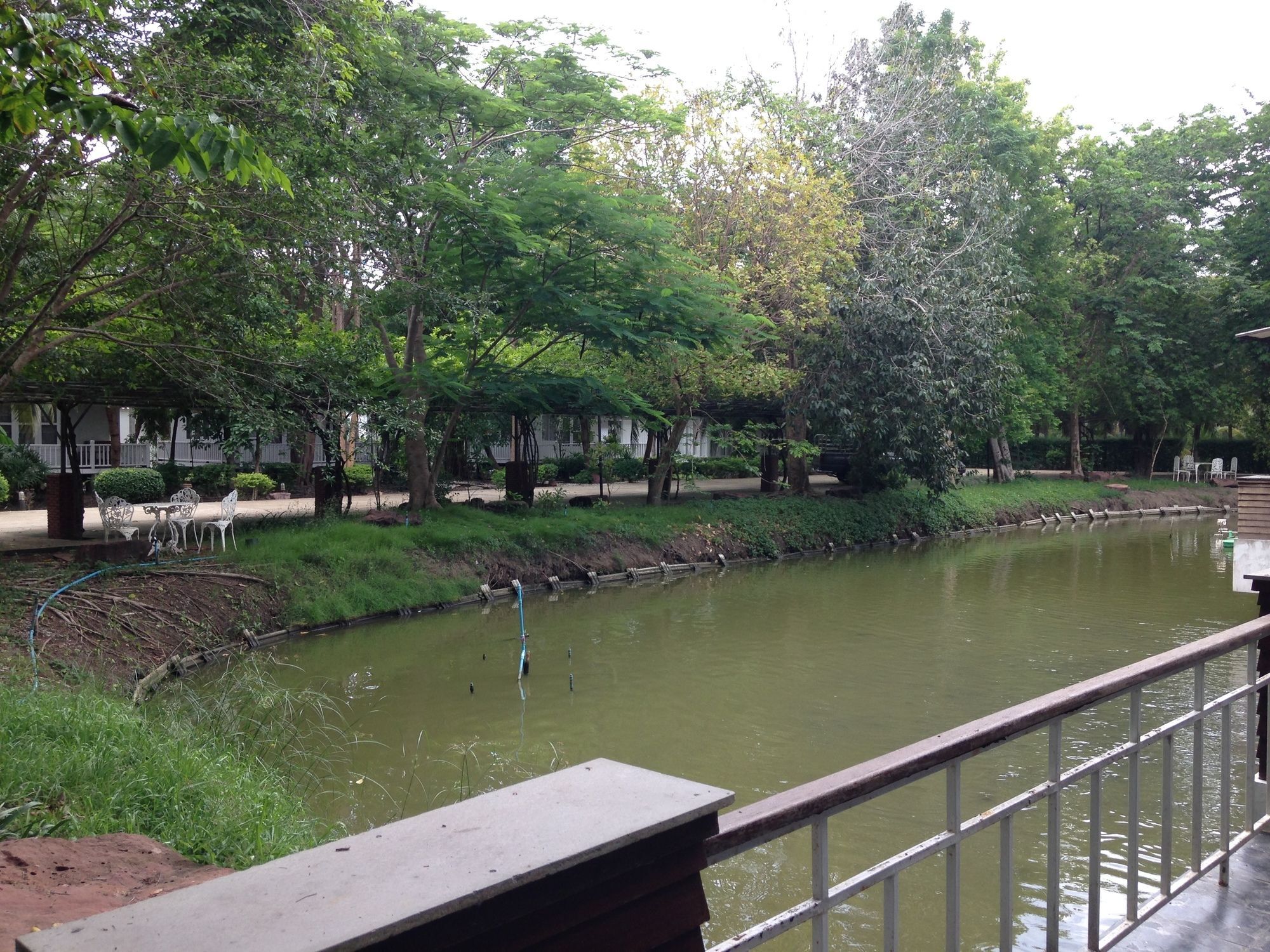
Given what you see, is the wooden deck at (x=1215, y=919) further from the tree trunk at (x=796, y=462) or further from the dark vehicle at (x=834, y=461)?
the dark vehicle at (x=834, y=461)

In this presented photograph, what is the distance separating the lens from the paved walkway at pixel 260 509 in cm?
1447

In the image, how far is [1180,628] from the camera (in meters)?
13.5

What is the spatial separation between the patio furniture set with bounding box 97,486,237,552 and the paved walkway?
55 centimetres

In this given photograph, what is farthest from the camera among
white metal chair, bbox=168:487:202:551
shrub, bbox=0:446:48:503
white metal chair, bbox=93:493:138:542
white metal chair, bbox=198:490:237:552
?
shrub, bbox=0:446:48:503

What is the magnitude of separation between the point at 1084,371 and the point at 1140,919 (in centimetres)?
3253

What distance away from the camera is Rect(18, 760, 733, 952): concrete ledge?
1281 mm

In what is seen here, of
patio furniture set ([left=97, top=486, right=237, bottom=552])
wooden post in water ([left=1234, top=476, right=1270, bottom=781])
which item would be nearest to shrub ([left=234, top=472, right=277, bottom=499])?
patio furniture set ([left=97, top=486, right=237, bottom=552])

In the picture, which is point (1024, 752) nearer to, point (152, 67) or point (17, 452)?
point (152, 67)

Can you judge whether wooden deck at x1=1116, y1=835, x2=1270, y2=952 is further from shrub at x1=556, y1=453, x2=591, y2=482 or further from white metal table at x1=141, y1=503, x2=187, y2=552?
shrub at x1=556, y1=453, x2=591, y2=482

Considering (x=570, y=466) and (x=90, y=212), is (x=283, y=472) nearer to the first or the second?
(x=570, y=466)

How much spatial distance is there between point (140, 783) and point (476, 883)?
4502 millimetres

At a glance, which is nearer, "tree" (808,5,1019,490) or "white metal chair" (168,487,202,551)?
"white metal chair" (168,487,202,551)

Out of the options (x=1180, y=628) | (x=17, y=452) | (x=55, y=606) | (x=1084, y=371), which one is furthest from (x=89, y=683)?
(x=1084, y=371)

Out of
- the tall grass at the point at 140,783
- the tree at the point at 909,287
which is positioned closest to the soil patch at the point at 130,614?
the tall grass at the point at 140,783
